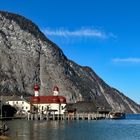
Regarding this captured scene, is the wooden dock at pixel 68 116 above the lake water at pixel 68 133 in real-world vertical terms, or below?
above

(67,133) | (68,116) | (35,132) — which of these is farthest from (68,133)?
(68,116)

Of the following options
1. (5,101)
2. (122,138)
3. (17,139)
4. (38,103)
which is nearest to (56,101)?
(38,103)

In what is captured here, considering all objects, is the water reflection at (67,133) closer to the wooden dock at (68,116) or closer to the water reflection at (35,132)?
the water reflection at (35,132)

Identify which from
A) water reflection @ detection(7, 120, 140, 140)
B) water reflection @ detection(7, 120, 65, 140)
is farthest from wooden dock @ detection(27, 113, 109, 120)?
water reflection @ detection(7, 120, 65, 140)

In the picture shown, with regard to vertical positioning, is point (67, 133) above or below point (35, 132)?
below

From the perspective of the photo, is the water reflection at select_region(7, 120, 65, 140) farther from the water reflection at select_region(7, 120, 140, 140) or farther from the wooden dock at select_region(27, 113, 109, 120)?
the wooden dock at select_region(27, 113, 109, 120)

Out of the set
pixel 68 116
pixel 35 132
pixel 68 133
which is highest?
pixel 68 116

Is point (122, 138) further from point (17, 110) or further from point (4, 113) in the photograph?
point (17, 110)

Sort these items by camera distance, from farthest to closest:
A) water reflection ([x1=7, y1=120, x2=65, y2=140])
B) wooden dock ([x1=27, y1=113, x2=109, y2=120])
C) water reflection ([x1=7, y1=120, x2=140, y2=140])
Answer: wooden dock ([x1=27, y1=113, x2=109, y2=120]), water reflection ([x1=7, y1=120, x2=140, y2=140]), water reflection ([x1=7, y1=120, x2=65, y2=140])

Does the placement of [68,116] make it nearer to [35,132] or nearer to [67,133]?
[67,133]

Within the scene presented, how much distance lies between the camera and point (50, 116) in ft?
582

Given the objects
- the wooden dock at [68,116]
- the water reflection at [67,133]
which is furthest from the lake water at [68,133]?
the wooden dock at [68,116]

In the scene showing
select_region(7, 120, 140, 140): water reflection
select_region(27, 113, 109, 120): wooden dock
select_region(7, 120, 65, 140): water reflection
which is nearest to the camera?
select_region(7, 120, 65, 140): water reflection

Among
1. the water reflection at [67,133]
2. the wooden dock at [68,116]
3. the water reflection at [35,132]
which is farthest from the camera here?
the wooden dock at [68,116]
